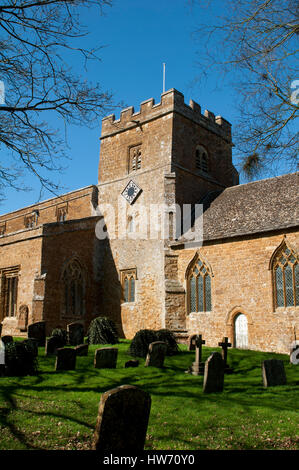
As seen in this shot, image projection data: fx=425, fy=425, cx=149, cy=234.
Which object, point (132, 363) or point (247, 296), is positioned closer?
point (132, 363)

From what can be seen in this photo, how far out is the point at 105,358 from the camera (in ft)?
37.9

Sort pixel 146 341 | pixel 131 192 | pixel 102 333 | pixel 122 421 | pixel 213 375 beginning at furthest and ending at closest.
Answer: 1. pixel 131 192
2. pixel 102 333
3. pixel 146 341
4. pixel 213 375
5. pixel 122 421

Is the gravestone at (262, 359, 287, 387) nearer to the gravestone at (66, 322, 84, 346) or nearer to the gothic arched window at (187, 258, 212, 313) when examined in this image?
the gravestone at (66, 322, 84, 346)

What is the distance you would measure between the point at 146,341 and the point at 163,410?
6569 millimetres

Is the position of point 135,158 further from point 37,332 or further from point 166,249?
point 37,332

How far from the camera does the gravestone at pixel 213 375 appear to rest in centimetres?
916

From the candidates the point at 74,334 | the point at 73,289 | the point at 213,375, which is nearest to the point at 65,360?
the point at 213,375

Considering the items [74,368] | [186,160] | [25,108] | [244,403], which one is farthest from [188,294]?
[25,108]

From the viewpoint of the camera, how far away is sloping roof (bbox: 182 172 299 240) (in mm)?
17344

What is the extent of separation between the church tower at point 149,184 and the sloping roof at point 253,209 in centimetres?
187

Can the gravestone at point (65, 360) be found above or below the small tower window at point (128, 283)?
below

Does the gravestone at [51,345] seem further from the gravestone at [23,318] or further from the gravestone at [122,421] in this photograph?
the gravestone at [122,421]

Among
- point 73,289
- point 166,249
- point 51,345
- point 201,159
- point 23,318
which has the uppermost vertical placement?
point 201,159

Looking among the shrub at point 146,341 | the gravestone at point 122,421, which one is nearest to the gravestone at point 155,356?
the shrub at point 146,341
